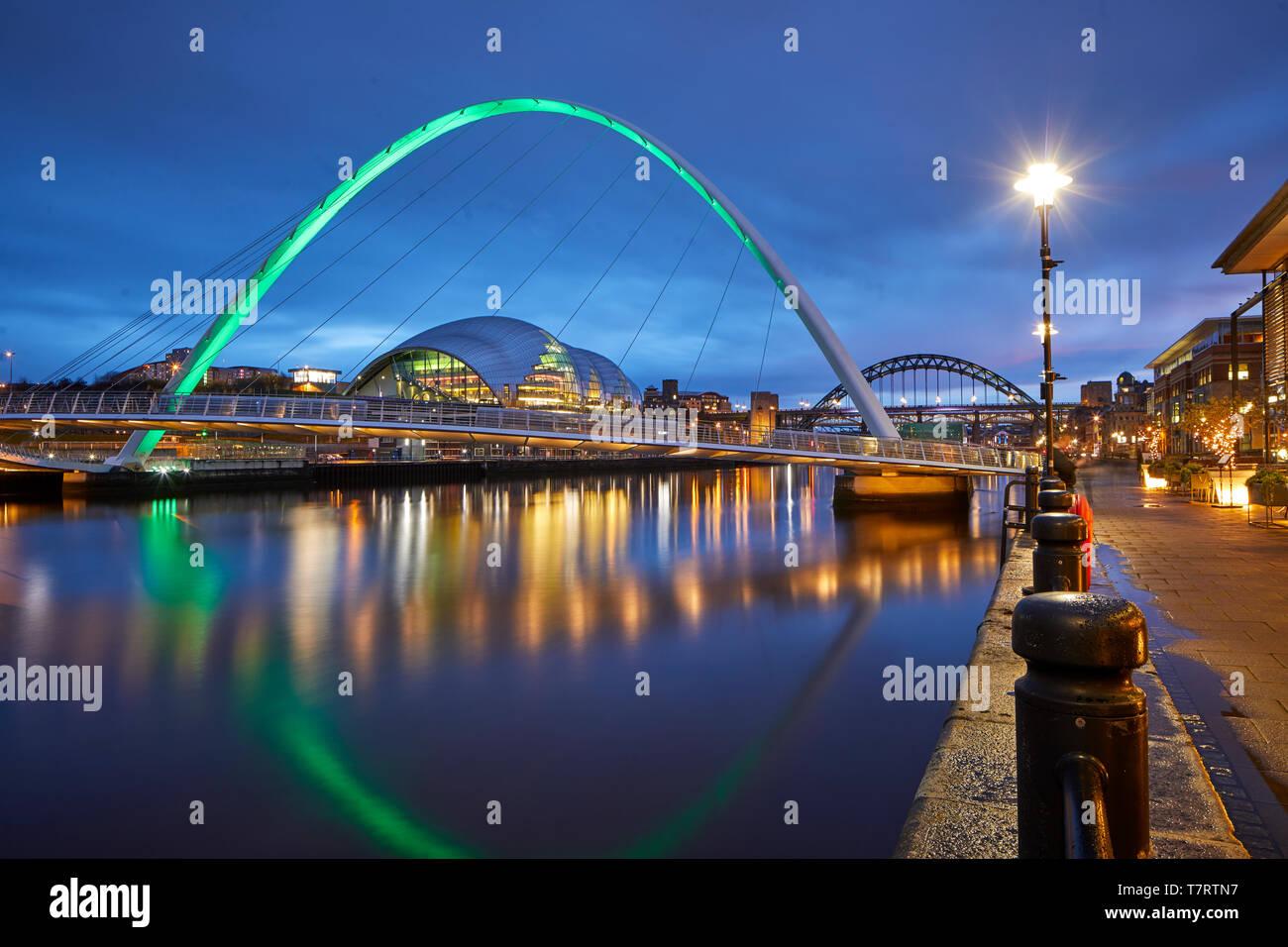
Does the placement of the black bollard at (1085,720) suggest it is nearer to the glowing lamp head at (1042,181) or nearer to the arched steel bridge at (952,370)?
the glowing lamp head at (1042,181)

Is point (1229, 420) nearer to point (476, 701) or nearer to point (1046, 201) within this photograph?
point (1046, 201)

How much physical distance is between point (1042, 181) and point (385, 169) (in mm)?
44661

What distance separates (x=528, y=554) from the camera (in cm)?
2484

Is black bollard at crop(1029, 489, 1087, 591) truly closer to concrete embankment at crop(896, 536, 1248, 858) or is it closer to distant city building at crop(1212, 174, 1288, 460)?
concrete embankment at crop(896, 536, 1248, 858)

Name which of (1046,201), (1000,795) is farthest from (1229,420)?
(1000,795)

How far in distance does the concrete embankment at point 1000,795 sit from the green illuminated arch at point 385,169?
31958 millimetres

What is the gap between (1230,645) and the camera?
23.7ft

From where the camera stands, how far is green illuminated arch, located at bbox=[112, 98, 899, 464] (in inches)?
1484

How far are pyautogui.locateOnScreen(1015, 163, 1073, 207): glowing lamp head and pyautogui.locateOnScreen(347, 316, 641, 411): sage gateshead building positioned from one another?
74.6 meters

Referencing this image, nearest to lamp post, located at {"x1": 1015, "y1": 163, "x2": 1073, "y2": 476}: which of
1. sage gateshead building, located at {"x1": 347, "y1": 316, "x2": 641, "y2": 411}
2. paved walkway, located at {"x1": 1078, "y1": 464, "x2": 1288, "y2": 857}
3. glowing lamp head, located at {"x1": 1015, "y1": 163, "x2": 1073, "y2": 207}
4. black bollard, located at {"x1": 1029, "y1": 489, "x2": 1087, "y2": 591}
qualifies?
glowing lamp head, located at {"x1": 1015, "y1": 163, "x2": 1073, "y2": 207}

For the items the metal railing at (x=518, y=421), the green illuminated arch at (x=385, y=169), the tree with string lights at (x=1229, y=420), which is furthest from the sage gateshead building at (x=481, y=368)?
the tree with string lights at (x=1229, y=420)

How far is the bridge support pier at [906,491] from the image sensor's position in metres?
36.6
